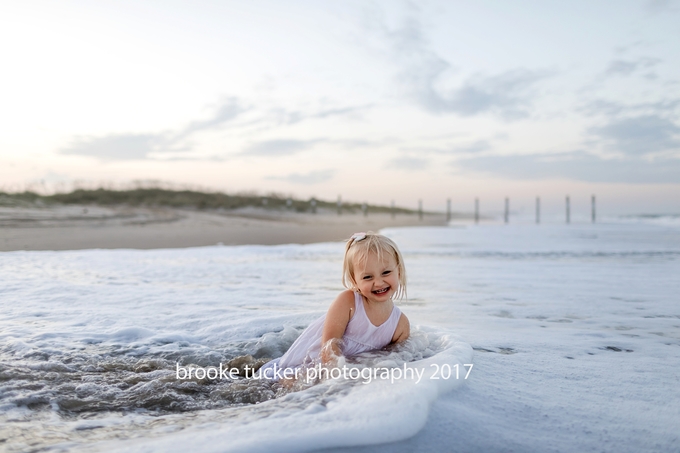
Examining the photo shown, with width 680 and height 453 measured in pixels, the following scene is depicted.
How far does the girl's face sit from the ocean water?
0.32 m

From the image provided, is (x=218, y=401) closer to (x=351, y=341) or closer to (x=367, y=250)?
(x=351, y=341)

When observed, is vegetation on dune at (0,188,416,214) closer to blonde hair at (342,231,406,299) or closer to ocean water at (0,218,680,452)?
ocean water at (0,218,680,452)

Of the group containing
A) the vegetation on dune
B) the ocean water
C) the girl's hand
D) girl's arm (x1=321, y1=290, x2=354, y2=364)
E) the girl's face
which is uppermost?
the vegetation on dune

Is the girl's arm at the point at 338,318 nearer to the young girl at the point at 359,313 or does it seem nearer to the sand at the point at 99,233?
the young girl at the point at 359,313

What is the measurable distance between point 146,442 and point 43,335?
6.48ft

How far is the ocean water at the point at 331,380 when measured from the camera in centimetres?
155

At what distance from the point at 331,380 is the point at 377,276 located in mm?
607

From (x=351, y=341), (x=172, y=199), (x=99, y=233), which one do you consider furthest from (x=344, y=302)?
(x=172, y=199)

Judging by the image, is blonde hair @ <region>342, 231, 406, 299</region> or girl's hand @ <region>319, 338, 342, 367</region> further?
blonde hair @ <region>342, 231, 406, 299</region>

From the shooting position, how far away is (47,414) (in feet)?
5.93

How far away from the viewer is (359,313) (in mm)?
2459

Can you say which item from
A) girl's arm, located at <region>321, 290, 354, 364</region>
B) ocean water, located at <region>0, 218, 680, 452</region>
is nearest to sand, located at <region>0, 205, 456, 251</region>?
ocean water, located at <region>0, 218, 680, 452</region>

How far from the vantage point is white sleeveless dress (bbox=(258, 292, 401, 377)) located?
241 centimetres

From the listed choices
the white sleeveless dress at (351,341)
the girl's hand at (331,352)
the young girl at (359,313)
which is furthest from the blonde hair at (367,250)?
the girl's hand at (331,352)
